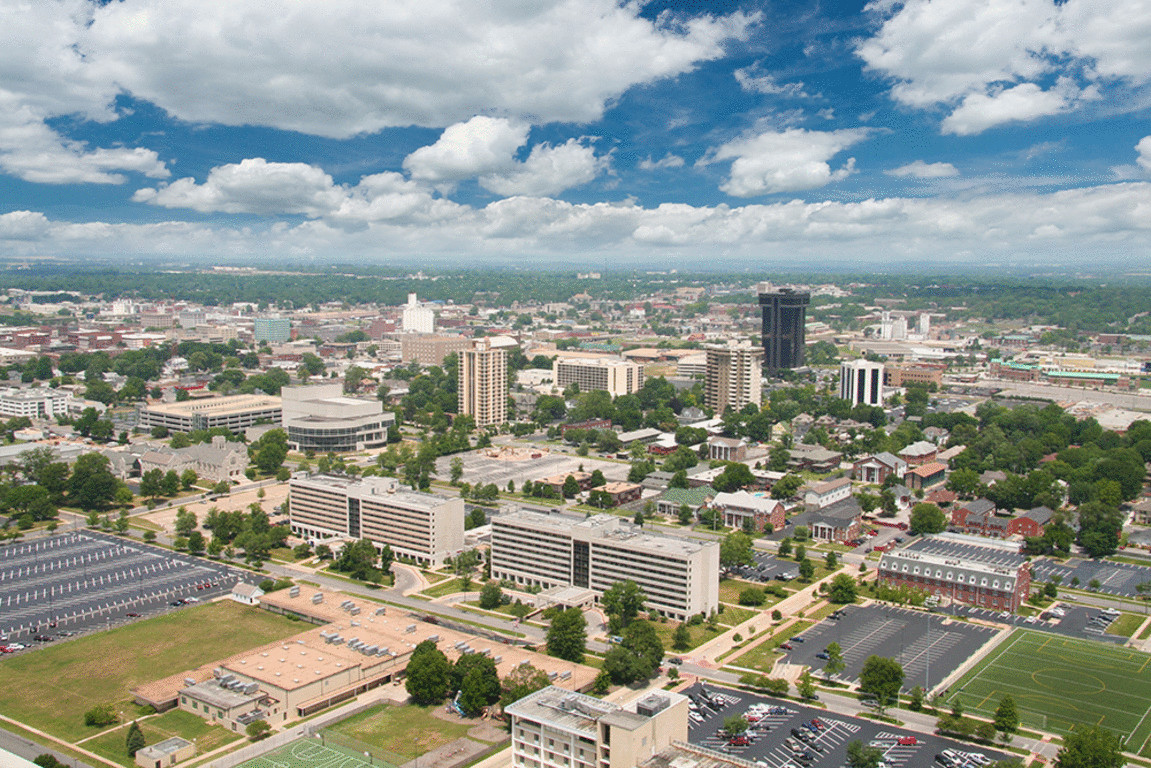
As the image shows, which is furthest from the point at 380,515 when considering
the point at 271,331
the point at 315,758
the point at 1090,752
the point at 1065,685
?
the point at 271,331

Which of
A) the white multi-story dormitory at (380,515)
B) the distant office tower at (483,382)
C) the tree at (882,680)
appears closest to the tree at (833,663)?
the tree at (882,680)

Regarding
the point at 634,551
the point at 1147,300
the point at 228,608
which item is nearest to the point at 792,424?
the point at 634,551

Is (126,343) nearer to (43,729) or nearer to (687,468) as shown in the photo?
(687,468)

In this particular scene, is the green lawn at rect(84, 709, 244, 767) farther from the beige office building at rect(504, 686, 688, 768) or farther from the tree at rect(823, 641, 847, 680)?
the tree at rect(823, 641, 847, 680)

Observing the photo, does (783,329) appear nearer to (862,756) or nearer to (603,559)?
(603,559)

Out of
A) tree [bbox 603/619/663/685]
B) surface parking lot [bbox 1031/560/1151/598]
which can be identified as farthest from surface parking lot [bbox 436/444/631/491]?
tree [bbox 603/619/663/685]
